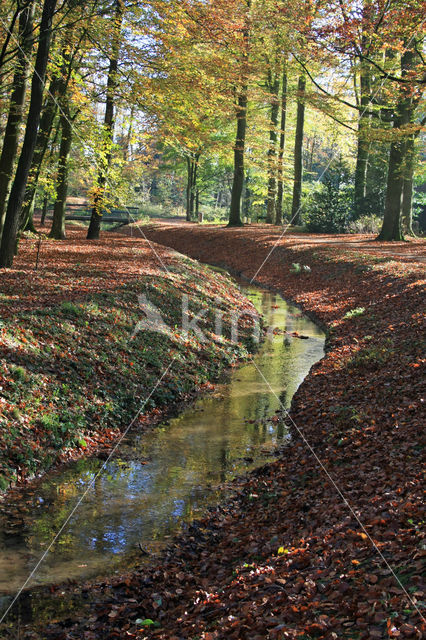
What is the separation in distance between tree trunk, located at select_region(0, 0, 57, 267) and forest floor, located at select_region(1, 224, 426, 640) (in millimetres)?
6636

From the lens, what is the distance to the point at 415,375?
796cm

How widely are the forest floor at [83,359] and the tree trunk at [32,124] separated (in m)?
1.20

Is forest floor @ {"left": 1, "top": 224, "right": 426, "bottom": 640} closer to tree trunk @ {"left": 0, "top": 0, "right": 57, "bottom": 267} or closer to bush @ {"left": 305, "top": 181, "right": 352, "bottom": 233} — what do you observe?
tree trunk @ {"left": 0, "top": 0, "right": 57, "bottom": 267}

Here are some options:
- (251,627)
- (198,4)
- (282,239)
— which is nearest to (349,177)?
(282,239)

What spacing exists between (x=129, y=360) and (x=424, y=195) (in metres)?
34.7

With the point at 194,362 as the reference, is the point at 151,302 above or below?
above

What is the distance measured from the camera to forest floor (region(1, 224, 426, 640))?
363 cm

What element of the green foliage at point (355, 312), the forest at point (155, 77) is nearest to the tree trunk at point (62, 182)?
the forest at point (155, 77)

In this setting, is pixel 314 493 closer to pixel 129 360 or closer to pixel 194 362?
pixel 129 360

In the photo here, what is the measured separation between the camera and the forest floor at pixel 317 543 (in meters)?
3.63

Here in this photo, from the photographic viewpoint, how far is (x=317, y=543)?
4.64m

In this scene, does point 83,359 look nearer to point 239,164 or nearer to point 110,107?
point 110,107

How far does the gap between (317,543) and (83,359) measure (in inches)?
199

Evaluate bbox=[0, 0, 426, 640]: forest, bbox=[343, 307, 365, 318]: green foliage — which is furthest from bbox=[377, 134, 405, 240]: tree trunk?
bbox=[343, 307, 365, 318]: green foliage
